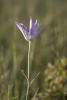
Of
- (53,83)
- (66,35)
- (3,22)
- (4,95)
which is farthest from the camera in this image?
(3,22)

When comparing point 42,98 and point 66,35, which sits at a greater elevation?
point 66,35

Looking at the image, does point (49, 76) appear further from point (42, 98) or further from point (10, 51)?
point (10, 51)

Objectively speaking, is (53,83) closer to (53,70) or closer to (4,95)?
(53,70)

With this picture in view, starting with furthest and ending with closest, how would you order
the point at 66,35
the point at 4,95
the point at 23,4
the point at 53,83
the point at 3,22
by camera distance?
the point at 23,4
the point at 3,22
the point at 66,35
the point at 53,83
the point at 4,95

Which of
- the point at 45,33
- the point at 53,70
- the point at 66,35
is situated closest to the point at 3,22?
the point at 45,33

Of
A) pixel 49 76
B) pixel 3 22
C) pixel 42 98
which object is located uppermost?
pixel 3 22

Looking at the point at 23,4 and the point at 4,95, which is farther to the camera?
the point at 23,4

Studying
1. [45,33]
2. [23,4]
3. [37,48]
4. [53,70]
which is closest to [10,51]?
[37,48]
